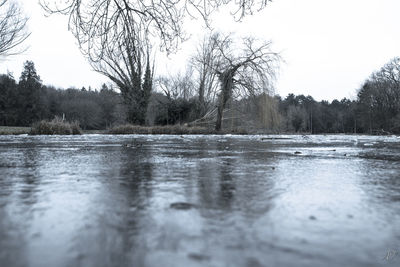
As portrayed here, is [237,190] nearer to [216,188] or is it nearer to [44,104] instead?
[216,188]

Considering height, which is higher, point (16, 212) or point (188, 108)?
point (188, 108)

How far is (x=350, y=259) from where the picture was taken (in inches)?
36.9

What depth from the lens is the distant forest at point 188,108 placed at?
2034 centimetres

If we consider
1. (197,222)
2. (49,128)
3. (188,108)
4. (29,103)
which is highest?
(29,103)

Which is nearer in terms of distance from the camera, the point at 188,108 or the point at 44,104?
the point at 188,108

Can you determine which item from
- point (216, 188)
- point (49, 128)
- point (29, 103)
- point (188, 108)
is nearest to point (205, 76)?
point (188, 108)

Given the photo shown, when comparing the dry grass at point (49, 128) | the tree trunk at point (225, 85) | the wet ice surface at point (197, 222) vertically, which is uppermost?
the tree trunk at point (225, 85)

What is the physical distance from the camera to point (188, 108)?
24250mm

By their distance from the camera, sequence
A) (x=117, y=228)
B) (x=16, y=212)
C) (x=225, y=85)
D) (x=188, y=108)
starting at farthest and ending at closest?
(x=188, y=108)
(x=225, y=85)
(x=16, y=212)
(x=117, y=228)

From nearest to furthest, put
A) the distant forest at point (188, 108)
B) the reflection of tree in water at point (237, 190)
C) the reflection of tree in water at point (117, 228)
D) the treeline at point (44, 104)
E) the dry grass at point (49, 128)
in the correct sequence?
the reflection of tree in water at point (117, 228) → the reflection of tree in water at point (237, 190) → the dry grass at point (49, 128) → the distant forest at point (188, 108) → the treeline at point (44, 104)

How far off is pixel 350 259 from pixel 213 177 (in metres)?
1.52

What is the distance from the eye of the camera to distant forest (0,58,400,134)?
801 inches

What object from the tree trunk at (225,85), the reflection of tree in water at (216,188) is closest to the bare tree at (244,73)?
the tree trunk at (225,85)

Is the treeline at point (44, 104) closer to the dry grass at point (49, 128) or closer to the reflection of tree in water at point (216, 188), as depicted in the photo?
the dry grass at point (49, 128)
